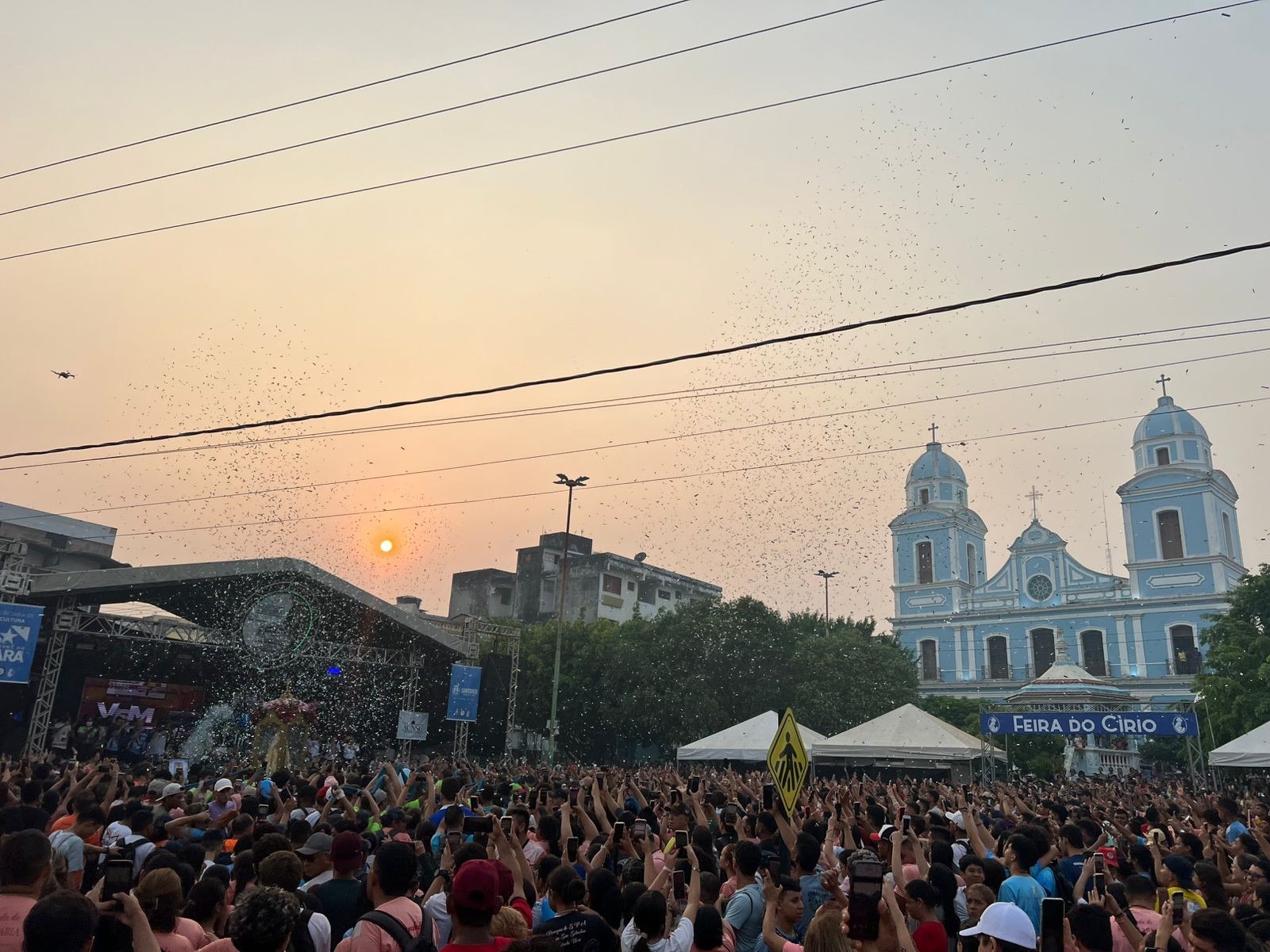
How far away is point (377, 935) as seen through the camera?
4020 mm

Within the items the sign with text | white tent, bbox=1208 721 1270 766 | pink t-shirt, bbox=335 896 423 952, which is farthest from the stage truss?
pink t-shirt, bbox=335 896 423 952

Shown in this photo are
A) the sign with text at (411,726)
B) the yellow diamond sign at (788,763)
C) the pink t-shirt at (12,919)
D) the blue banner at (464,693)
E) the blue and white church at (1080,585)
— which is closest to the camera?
the pink t-shirt at (12,919)

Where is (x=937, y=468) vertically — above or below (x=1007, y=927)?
above

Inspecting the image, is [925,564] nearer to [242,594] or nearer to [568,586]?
[568,586]

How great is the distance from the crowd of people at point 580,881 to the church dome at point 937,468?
53.3 meters

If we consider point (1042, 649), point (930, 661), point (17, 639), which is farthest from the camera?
point (930, 661)

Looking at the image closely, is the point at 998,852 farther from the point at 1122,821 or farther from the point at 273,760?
the point at 273,760

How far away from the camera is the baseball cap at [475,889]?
11.8 feet

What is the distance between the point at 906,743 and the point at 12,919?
18.1 meters

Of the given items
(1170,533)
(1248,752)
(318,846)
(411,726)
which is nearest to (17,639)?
(411,726)

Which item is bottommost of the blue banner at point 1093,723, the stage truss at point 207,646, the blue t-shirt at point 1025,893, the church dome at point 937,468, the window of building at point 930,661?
the blue t-shirt at point 1025,893

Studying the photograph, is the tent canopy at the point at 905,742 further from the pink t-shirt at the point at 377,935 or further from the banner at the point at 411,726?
the pink t-shirt at the point at 377,935

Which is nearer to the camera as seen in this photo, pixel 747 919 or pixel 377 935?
pixel 377 935

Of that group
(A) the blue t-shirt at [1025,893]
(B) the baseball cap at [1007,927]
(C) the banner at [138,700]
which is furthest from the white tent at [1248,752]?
(C) the banner at [138,700]
